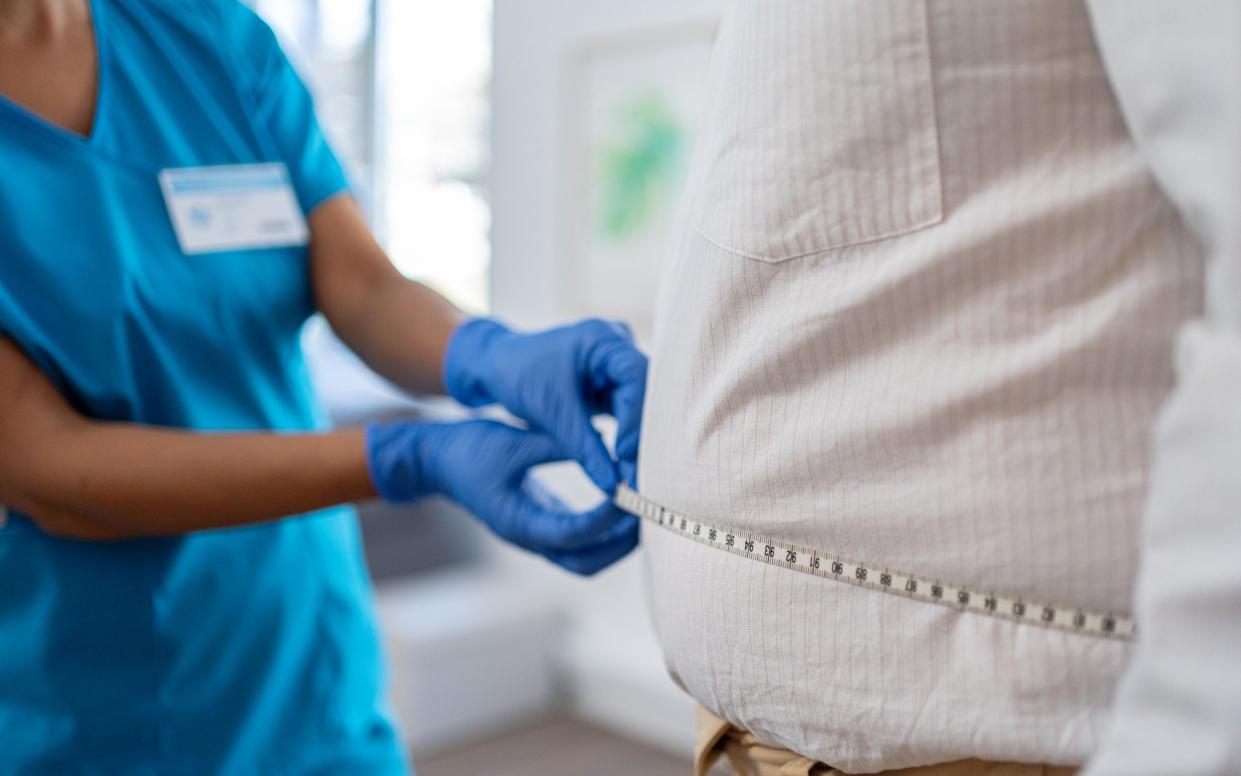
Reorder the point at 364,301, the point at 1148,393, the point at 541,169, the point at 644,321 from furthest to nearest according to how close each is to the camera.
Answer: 1. the point at 541,169
2. the point at 644,321
3. the point at 364,301
4. the point at 1148,393

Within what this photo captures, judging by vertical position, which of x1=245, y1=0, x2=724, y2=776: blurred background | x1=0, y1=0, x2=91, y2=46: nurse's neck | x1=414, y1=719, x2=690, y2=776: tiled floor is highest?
x1=0, y1=0, x2=91, y2=46: nurse's neck

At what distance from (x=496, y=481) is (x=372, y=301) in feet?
1.19

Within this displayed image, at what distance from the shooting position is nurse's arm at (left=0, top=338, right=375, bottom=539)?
114 cm

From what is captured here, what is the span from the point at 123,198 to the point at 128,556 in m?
0.40

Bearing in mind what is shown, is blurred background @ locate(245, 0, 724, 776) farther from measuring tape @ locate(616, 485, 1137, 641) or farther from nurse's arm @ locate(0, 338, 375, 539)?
measuring tape @ locate(616, 485, 1137, 641)

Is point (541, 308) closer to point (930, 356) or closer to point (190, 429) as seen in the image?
point (190, 429)

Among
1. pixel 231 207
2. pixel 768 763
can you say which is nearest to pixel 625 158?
pixel 231 207

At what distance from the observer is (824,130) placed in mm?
697

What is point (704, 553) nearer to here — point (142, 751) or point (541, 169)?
point (142, 751)

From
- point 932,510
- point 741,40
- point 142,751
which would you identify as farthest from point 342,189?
point 932,510

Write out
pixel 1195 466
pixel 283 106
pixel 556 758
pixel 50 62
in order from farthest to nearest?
1. pixel 556 758
2. pixel 283 106
3. pixel 50 62
4. pixel 1195 466

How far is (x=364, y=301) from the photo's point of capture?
4.69ft

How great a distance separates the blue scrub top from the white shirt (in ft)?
2.42

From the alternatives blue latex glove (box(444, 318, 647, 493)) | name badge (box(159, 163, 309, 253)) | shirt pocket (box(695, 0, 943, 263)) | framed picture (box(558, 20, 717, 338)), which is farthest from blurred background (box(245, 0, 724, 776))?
shirt pocket (box(695, 0, 943, 263))
